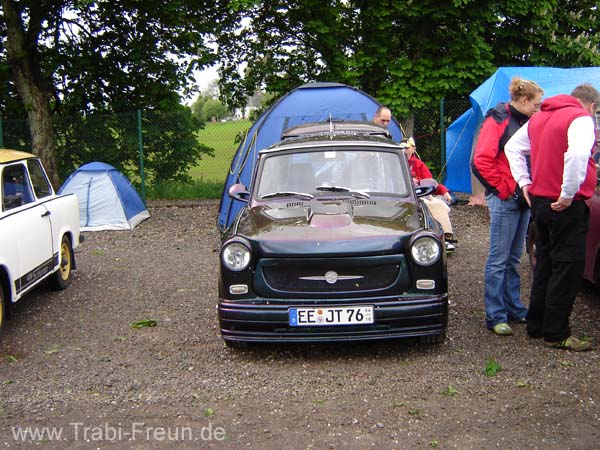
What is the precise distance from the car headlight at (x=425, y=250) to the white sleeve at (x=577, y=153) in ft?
3.33

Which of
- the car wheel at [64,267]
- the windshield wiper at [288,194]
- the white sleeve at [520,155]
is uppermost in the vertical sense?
the white sleeve at [520,155]

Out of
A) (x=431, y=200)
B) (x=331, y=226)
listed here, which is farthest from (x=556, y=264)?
(x=431, y=200)

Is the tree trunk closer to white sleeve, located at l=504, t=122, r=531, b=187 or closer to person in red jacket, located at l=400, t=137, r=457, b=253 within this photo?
person in red jacket, located at l=400, t=137, r=457, b=253

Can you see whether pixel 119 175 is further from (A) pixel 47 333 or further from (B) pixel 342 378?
(B) pixel 342 378

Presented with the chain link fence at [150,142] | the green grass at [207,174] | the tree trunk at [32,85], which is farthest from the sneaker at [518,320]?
the tree trunk at [32,85]

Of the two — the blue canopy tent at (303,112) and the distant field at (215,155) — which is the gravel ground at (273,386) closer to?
the blue canopy tent at (303,112)

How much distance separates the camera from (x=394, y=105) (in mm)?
15516

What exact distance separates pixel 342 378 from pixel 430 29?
12.4 metres

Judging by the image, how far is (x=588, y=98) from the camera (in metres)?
5.30

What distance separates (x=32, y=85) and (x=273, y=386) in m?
12.2

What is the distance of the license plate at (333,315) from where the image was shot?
17.1 feet

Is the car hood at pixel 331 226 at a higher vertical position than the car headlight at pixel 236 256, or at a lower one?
higher

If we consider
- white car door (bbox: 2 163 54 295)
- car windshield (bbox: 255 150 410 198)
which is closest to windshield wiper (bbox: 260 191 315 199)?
car windshield (bbox: 255 150 410 198)

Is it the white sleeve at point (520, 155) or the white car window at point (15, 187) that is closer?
the white sleeve at point (520, 155)
